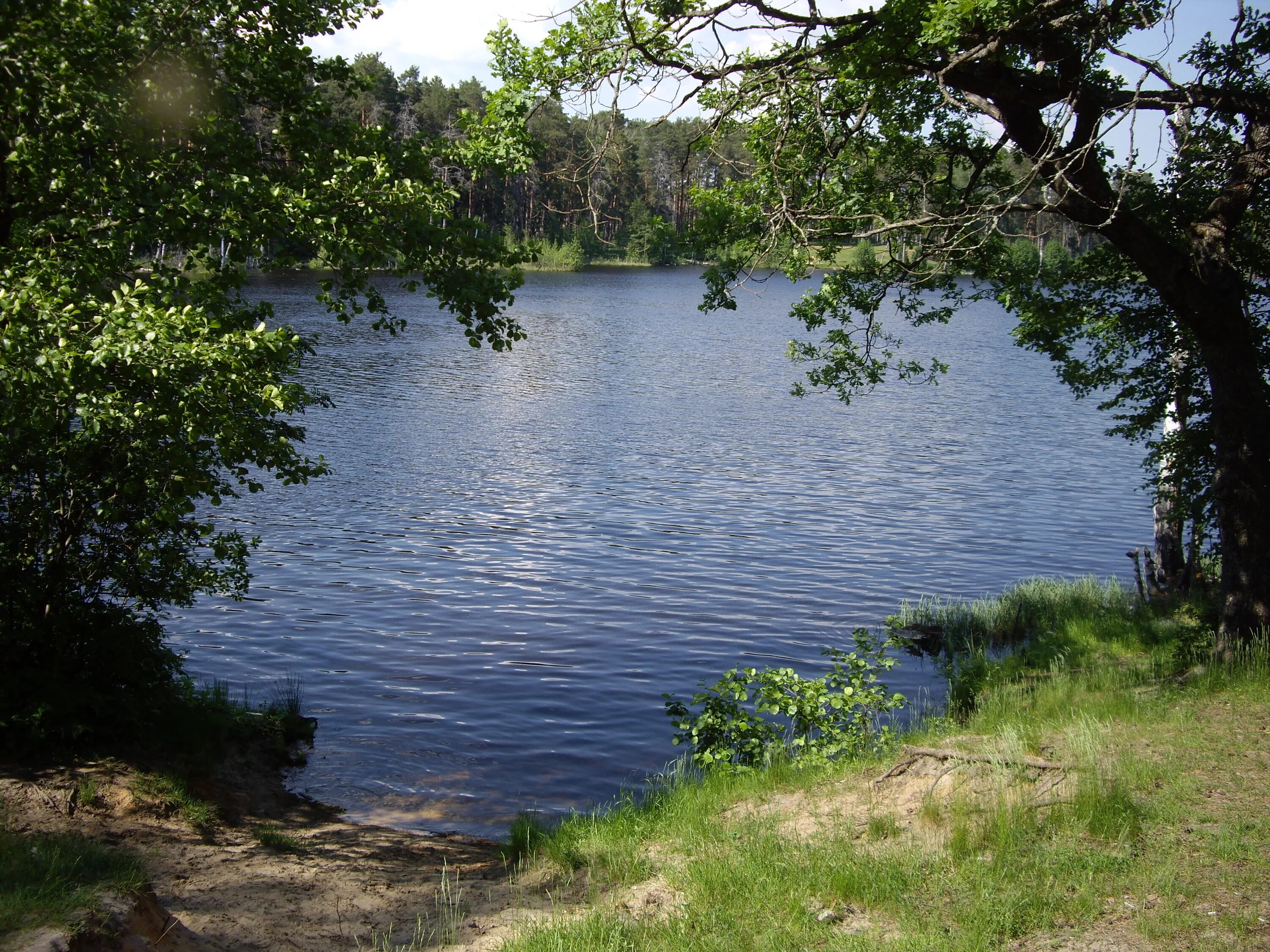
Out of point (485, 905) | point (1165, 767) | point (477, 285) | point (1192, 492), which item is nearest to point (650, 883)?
point (485, 905)

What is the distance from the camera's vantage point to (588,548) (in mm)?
19828

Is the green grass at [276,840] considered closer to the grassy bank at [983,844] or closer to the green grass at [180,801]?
the green grass at [180,801]

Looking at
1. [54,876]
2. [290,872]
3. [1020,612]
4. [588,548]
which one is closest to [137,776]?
[290,872]

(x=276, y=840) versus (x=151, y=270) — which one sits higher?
(x=151, y=270)

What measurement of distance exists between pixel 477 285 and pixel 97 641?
15.0 feet

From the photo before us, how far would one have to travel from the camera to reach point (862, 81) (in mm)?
11094

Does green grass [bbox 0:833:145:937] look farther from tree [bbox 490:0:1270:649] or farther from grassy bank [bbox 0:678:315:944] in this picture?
tree [bbox 490:0:1270:649]

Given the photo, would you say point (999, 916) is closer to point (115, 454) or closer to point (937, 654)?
point (115, 454)

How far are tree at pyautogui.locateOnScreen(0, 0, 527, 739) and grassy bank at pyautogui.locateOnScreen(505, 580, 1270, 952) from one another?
161 inches

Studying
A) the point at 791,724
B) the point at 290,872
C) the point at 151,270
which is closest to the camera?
the point at 290,872

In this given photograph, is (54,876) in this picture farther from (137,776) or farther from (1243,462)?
(1243,462)

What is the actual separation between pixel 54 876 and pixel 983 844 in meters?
5.71

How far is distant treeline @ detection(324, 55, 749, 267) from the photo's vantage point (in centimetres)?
996

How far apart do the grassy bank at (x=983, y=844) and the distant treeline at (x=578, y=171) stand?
4.46 metres
